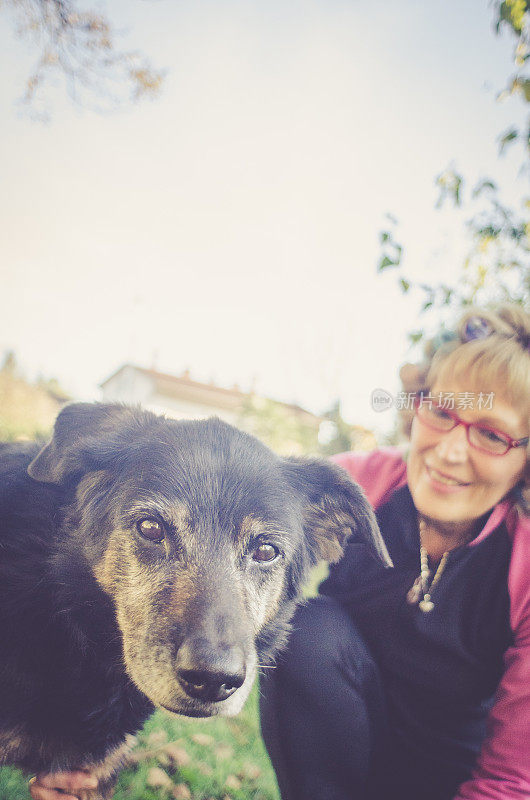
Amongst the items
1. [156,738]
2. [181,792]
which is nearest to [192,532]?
[181,792]

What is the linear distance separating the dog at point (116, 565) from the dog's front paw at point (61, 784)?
0.04 metres

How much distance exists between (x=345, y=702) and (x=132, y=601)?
3.67 ft

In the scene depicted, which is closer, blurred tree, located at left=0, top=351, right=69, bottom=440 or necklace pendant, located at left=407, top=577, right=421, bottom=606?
necklace pendant, located at left=407, top=577, right=421, bottom=606

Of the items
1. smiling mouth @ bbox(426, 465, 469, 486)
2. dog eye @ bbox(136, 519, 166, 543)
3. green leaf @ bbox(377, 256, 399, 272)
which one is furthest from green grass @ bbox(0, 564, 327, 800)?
green leaf @ bbox(377, 256, 399, 272)

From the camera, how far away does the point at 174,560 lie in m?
1.78

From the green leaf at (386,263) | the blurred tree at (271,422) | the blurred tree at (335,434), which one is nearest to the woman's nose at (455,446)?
the green leaf at (386,263)

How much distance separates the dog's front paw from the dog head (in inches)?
29.8

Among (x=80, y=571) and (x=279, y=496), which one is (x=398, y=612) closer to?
(x=279, y=496)

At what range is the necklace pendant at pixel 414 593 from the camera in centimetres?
222

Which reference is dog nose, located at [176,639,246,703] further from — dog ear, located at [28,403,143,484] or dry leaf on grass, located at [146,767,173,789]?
dry leaf on grass, located at [146,767,173,789]

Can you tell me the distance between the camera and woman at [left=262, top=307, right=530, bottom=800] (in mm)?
2094

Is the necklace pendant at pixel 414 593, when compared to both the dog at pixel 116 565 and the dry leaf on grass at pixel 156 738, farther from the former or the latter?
the dry leaf on grass at pixel 156 738

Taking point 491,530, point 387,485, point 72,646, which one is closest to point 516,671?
point 491,530

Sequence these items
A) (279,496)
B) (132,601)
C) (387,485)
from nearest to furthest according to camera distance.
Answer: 1. (132,601)
2. (279,496)
3. (387,485)
